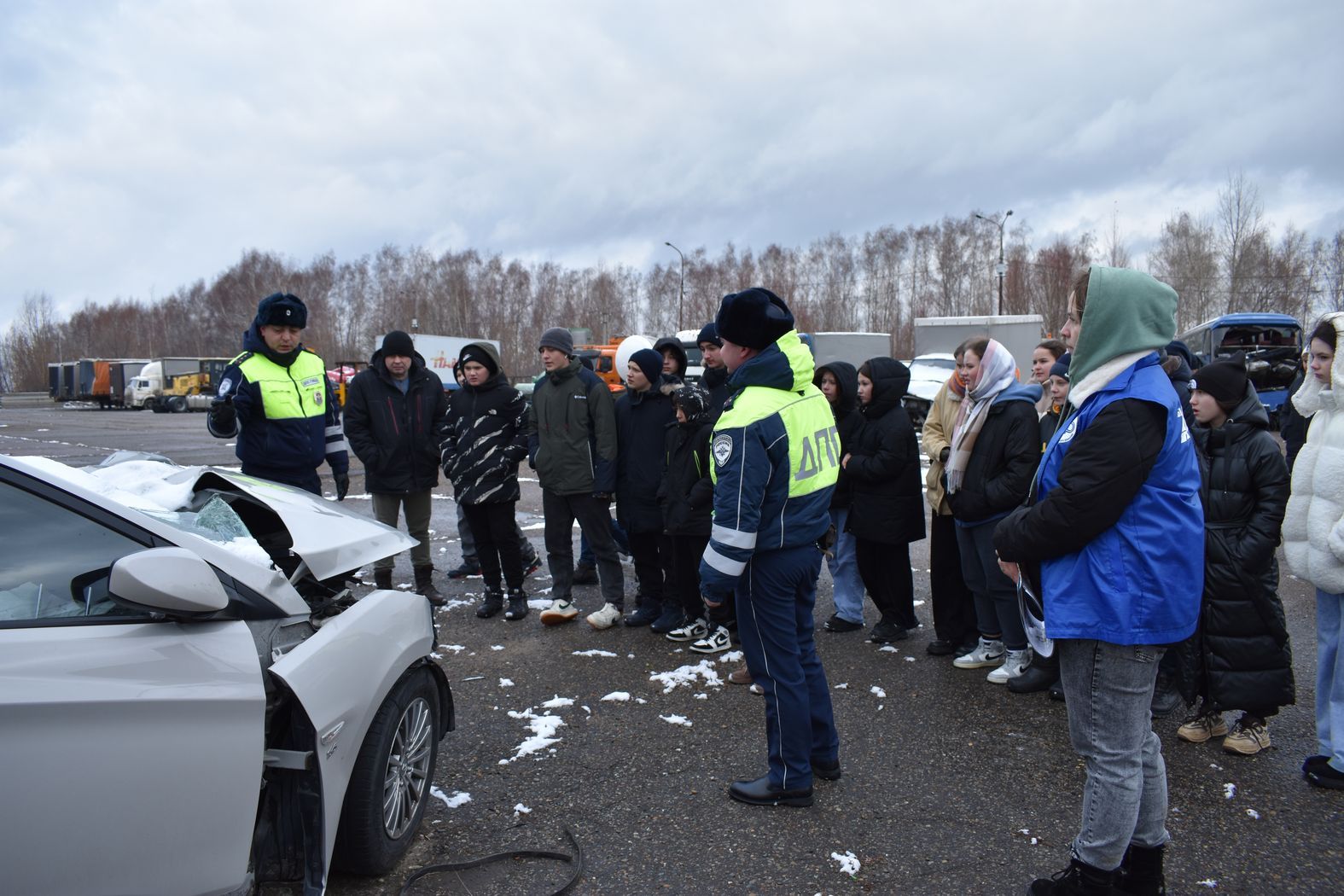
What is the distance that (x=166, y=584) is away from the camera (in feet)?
6.77

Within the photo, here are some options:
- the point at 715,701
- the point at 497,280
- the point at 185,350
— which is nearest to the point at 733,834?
the point at 715,701

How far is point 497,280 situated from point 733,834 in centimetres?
8391

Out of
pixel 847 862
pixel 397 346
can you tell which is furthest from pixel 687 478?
pixel 847 862

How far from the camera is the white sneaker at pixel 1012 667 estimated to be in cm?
477

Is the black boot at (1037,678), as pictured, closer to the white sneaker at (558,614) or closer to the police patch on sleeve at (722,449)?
the police patch on sleeve at (722,449)

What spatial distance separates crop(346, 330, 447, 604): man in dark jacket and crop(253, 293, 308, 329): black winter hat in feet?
2.15

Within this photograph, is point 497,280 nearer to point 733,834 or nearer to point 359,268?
point 359,268

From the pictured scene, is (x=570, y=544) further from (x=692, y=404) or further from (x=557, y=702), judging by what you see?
(x=557, y=702)

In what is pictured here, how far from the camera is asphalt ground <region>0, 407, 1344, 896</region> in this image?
2.95 meters

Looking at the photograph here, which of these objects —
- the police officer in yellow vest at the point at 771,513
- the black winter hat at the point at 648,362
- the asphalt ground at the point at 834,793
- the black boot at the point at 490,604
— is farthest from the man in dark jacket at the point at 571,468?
the police officer in yellow vest at the point at 771,513

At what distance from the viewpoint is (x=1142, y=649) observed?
2.46 metres

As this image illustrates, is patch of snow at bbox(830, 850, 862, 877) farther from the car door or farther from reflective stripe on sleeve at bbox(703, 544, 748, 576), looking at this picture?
the car door

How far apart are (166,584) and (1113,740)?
2.66m

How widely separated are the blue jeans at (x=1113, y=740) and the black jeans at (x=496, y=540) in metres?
4.23
